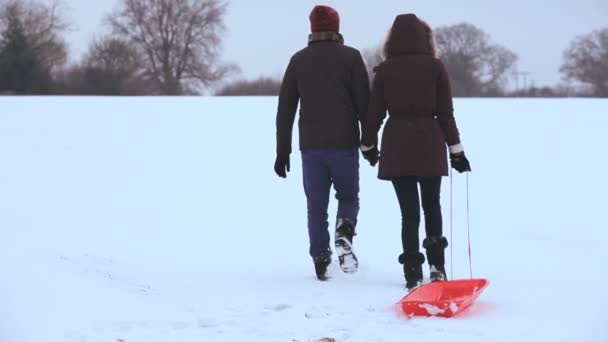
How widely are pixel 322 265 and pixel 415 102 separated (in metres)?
1.30

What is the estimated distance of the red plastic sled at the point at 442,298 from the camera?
208 inches

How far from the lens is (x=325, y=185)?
6.66 metres

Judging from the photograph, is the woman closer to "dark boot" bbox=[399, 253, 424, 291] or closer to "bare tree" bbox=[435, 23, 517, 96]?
"dark boot" bbox=[399, 253, 424, 291]

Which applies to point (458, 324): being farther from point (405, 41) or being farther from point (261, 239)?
point (261, 239)

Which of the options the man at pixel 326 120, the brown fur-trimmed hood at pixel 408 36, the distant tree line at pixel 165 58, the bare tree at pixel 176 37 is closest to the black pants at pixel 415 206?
the man at pixel 326 120

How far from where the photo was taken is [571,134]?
46.3ft

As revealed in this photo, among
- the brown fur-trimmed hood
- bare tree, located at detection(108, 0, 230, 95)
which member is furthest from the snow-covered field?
bare tree, located at detection(108, 0, 230, 95)

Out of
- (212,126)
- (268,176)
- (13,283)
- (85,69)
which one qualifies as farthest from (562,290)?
(85,69)

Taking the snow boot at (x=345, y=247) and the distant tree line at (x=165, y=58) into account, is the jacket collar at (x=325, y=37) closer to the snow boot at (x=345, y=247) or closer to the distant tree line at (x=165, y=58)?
the snow boot at (x=345, y=247)

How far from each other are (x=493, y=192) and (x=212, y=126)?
17.8 ft

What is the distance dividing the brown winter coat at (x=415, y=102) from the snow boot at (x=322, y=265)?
81 cm

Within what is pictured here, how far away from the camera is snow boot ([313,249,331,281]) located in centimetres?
652

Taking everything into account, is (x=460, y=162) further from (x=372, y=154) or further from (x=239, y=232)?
(x=239, y=232)

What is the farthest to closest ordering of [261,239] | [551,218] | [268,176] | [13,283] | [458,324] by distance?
[268,176] < [551,218] < [261,239] < [13,283] < [458,324]
